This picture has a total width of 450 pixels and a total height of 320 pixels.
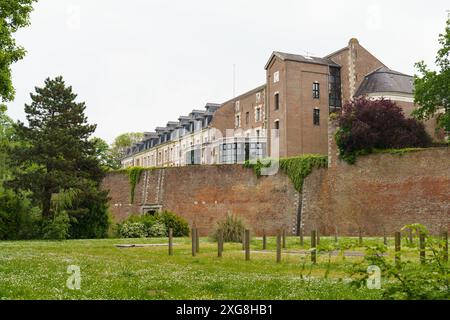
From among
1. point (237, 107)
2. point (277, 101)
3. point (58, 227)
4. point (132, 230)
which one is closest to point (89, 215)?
point (132, 230)

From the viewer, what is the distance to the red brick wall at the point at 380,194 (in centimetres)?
3509

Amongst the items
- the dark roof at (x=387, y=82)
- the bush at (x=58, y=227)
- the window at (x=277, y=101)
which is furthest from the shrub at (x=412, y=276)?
the window at (x=277, y=101)

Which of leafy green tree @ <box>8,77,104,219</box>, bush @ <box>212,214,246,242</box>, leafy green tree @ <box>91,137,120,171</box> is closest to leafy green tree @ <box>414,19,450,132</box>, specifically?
bush @ <box>212,214,246,242</box>

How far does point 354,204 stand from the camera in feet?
129

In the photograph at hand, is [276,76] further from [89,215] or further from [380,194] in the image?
[89,215]

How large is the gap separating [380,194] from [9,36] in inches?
1011

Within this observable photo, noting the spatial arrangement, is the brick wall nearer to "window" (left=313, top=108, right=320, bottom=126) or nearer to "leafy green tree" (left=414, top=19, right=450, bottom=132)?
"leafy green tree" (left=414, top=19, right=450, bottom=132)

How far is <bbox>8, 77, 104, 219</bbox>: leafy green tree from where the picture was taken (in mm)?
36750

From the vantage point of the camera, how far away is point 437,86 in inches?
1463

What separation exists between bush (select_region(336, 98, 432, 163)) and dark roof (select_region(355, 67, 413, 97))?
917 cm

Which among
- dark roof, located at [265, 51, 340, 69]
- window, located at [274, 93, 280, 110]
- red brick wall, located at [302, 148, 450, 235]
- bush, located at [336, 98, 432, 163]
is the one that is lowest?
red brick wall, located at [302, 148, 450, 235]
